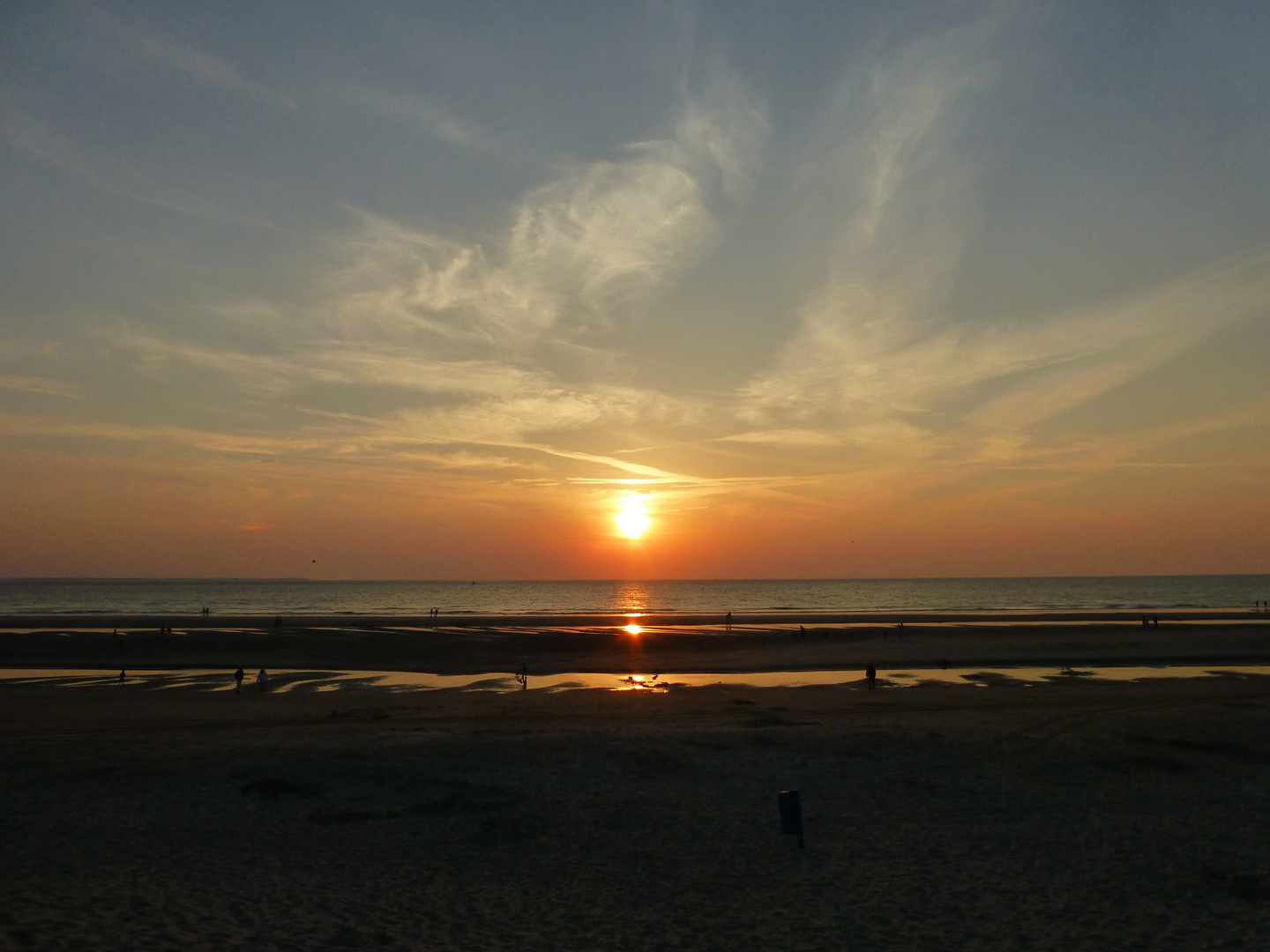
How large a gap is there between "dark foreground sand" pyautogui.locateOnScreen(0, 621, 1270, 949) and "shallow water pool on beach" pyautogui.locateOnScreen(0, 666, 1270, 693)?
1267cm

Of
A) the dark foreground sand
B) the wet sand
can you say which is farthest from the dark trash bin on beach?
the wet sand

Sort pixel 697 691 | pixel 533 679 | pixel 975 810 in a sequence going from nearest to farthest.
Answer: pixel 975 810 → pixel 697 691 → pixel 533 679

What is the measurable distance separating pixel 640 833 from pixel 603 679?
2857 centimetres

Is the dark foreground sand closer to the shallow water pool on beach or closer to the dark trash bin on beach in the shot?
the dark trash bin on beach

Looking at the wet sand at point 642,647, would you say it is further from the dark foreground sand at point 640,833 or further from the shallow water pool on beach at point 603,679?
the dark foreground sand at point 640,833

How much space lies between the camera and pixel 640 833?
16.5 m

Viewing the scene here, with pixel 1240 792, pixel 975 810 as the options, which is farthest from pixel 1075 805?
pixel 1240 792

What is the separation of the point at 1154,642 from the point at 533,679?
156ft

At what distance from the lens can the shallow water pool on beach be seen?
133 ft

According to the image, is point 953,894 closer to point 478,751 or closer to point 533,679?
point 478,751

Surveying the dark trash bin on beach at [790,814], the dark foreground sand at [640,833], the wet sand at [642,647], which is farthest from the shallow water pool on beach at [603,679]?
the dark trash bin on beach at [790,814]

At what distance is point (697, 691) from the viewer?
37.7 metres

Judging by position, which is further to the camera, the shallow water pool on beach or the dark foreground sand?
the shallow water pool on beach

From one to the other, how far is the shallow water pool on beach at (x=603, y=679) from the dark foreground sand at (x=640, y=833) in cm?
1267
